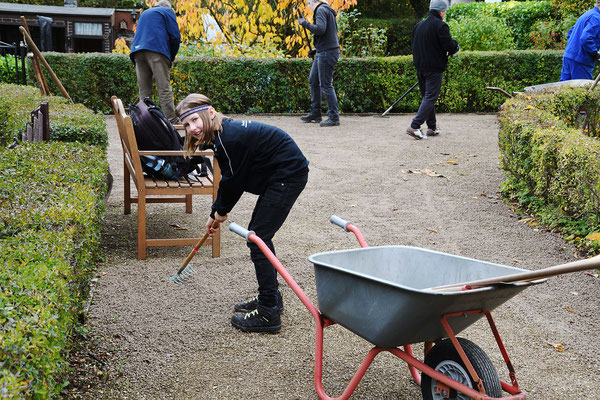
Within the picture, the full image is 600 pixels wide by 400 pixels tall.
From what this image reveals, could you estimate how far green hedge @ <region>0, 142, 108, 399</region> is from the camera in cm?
187

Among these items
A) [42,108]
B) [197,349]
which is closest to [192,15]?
[42,108]

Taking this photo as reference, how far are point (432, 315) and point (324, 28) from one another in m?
8.74

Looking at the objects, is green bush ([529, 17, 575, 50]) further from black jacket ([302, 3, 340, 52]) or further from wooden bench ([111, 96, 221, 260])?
wooden bench ([111, 96, 221, 260])

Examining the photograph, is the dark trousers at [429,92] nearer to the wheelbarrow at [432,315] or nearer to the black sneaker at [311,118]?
the black sneaker at [311,118]

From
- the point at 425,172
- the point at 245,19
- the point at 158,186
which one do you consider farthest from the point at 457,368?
the point at 245,19

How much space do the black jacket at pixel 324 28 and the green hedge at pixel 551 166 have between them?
401cm

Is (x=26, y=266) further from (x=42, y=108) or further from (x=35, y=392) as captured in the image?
(x=42, y=108)

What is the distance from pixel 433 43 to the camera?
9.52 meters

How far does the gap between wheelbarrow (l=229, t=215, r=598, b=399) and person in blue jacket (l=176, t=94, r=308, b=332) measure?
72cm

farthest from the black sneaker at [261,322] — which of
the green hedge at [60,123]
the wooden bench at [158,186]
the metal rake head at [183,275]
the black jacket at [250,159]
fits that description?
the green hedge at [60,123]

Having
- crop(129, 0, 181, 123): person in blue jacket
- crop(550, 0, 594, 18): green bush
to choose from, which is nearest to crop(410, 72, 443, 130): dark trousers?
crop(129, 0, 181, 123): person in blue jacket

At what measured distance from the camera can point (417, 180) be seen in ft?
25.1

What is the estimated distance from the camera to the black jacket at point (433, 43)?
9438mm

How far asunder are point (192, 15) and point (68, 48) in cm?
1543
